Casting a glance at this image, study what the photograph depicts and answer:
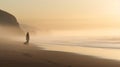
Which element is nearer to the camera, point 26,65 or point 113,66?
point 26,65

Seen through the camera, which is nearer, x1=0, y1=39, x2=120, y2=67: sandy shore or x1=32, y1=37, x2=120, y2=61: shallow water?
x1=0, y1=39, x2=120, y2=67: sandy shore

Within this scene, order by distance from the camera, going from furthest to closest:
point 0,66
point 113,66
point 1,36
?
point 1,36, point 113,66, point 0,66

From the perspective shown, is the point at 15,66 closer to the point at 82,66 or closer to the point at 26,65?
the point at 26,65

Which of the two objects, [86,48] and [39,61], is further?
[86,48]

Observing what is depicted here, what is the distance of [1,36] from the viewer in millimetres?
29781

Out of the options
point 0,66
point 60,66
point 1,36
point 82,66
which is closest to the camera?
point 0,66

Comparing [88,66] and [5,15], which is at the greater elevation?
[5,15]

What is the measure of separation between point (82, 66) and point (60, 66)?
145 cm

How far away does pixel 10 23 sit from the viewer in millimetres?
57031

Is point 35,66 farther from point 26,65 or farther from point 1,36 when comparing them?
point 1,36

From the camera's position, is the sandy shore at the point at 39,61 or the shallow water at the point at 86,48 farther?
the shallow water at the point at 86,48

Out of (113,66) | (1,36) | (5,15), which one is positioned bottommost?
(113,66)

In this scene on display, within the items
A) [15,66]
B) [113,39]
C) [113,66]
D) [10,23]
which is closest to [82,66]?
[113,66]

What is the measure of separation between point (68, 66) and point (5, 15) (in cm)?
4296
